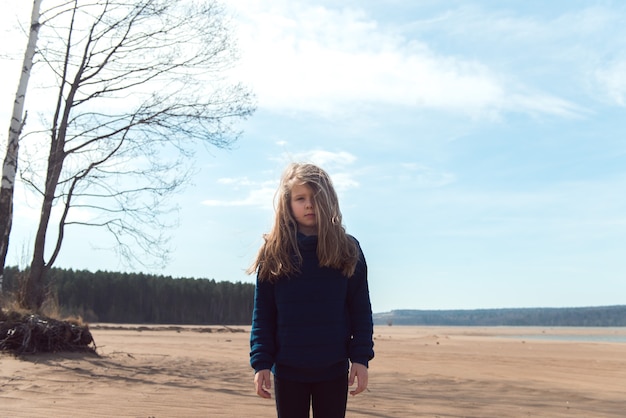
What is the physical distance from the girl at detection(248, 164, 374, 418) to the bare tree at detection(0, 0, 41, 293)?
8176 millimetres

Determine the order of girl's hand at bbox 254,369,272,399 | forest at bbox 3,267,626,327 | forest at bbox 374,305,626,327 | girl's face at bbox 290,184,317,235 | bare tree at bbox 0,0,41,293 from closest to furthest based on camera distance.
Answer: girl's hand at bbox 254,369,272,399
girl's face at bbox 290,184,317,235
bare tree at bbox 0,0,41,293
forest at bbox 3,267,626,327
forest at bbox 374,305,626,327

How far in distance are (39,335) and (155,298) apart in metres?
45.7

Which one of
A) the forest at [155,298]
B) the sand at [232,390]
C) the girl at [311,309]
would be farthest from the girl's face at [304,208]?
the forest at [155,298]

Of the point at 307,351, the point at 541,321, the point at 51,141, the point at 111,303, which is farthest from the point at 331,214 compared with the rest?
the point at 541,321

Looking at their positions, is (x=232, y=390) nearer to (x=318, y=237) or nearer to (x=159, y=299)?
(x=318, y=237)

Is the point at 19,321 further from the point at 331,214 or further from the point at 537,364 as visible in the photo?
the point at 537,364

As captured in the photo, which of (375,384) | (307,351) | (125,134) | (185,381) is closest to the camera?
(307,351)

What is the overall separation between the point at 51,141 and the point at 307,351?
33.2ft

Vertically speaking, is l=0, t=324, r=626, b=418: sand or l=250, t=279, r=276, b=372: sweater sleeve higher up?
l=250, t=279, r=276, b=372: sweater sleeve

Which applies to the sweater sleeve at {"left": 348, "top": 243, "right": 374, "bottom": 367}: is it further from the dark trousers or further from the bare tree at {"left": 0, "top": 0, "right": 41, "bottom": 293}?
the bare tree at {"left": 0, "top": 0, "right": 41, "bottom": 293}

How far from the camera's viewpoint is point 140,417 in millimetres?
5523

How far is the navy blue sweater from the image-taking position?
9.67ft

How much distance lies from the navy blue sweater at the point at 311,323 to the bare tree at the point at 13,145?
8.23m

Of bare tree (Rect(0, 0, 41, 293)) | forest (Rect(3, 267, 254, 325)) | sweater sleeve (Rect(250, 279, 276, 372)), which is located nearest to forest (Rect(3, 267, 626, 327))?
forest (Rect(3, 267, 254, 325))
